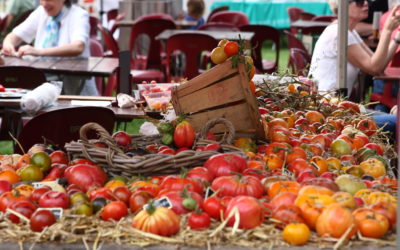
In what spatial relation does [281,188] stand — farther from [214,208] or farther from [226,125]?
[226,125]

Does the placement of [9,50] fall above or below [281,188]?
above

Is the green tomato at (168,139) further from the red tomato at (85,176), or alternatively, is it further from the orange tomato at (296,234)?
the orange tomato at (296,234)

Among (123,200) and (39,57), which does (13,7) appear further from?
(123,200)

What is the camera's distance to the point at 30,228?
2.10 m

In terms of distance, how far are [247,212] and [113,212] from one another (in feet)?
1.36

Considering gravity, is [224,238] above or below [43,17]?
below

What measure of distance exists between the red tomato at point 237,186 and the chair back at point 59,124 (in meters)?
1.83

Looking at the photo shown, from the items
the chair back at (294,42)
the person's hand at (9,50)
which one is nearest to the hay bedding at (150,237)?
→ the person's hand at (9,50)

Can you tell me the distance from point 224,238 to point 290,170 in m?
0.70

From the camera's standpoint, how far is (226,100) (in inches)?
120

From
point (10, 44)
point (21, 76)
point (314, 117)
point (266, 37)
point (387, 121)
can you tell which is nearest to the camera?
point (314, 117)

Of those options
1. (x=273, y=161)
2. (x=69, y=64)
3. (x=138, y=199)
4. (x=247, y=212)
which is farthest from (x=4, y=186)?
(x=69, y=64)

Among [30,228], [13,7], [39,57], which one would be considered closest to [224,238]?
[30,228]

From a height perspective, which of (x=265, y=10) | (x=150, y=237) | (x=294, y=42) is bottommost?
(x=150, y=237)
